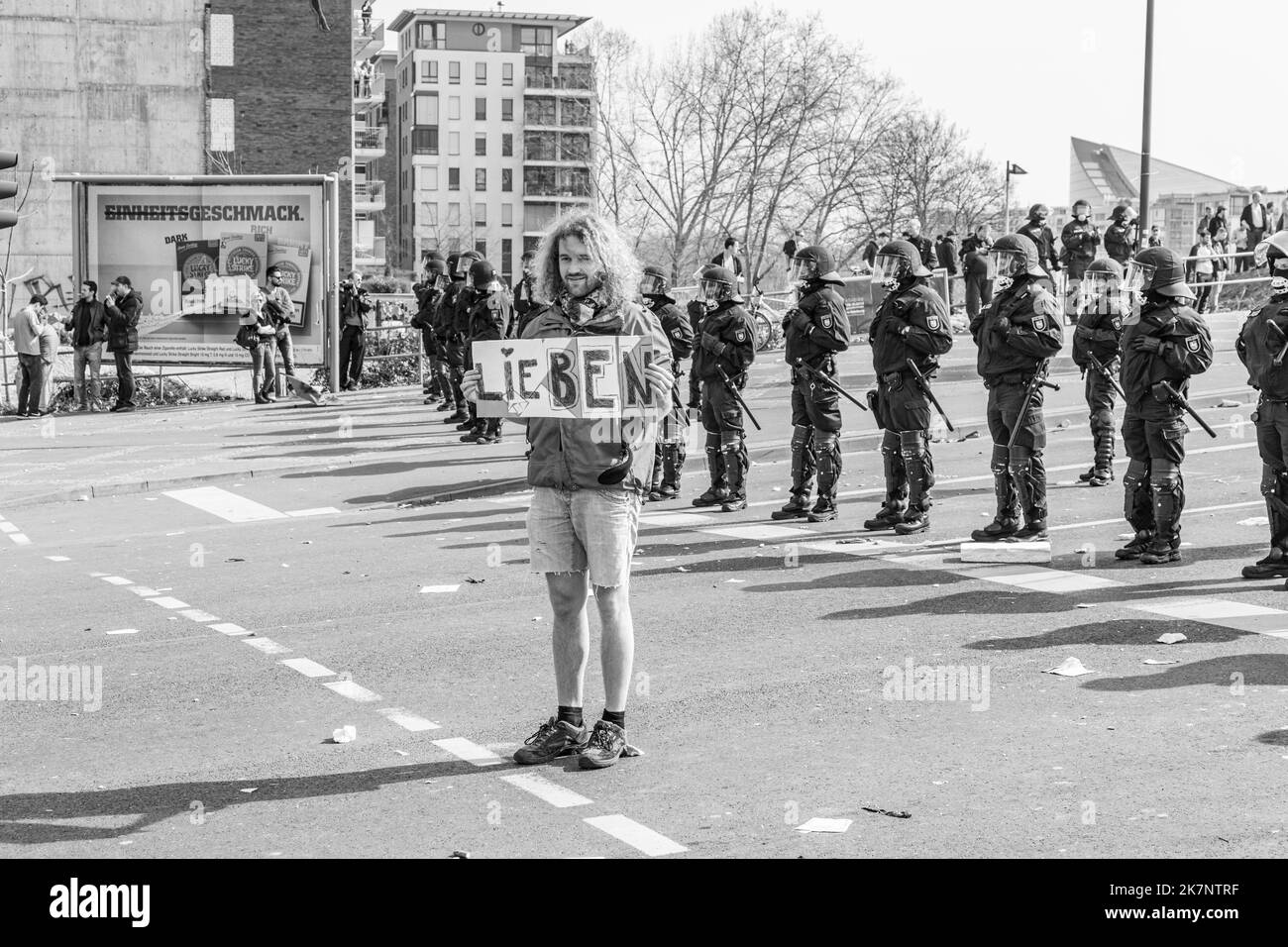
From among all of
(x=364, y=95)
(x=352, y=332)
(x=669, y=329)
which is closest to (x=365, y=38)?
(x=364, y=95)

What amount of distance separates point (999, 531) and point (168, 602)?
19.1 ft

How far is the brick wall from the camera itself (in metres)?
64.7

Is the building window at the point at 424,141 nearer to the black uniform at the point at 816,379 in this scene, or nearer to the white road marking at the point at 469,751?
the black uniform at the point at 816,379

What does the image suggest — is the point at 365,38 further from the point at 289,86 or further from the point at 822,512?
the point at 822,512

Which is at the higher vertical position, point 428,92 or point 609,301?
point 428,92

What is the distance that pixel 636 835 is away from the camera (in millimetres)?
5547

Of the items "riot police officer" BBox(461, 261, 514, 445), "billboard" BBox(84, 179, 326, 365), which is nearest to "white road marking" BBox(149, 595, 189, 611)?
"riot police officer" BBox(461, 261, 514, 445)

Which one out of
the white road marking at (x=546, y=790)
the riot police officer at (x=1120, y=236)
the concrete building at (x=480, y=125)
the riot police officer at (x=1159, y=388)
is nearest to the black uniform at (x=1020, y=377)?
the riot police officer at (x=1159, y=388)

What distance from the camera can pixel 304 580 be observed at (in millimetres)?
11414
